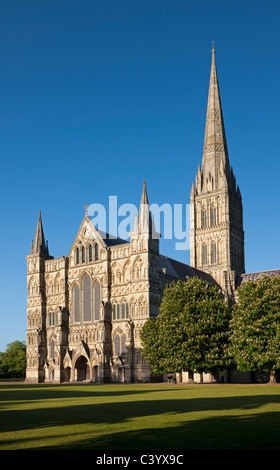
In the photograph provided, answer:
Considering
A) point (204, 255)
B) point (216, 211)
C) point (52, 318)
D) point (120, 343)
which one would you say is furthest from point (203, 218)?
point (120, 343)

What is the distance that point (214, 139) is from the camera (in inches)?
4700

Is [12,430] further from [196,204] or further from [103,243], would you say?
[196,204]

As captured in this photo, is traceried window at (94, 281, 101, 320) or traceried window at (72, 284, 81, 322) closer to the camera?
traceried window at (94, 281, 101, 320)

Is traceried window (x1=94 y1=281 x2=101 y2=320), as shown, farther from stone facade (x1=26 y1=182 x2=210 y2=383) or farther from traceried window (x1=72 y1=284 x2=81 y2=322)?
traceried window (x1=72 y1=284 x2=81 y2=322)

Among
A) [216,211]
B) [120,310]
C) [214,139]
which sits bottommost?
[120,310]

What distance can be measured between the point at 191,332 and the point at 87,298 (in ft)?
99.3

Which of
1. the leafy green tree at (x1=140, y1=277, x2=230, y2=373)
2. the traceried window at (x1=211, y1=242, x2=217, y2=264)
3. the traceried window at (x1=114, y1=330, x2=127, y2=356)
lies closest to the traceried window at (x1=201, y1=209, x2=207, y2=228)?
the traceried window at (x1=211, y1=242, x2=217, y2=264)

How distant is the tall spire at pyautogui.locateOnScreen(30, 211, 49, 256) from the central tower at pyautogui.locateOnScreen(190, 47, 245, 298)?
35.5m

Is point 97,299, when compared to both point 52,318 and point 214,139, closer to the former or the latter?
point 52,318

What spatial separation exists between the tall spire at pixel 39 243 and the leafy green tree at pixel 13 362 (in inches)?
1053

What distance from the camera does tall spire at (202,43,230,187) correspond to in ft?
385

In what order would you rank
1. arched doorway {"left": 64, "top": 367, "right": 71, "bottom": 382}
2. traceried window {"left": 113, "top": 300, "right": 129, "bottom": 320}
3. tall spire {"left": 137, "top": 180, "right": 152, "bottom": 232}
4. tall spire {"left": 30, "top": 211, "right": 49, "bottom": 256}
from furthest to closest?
tall spire {"left": 30, "top": 211, "right": 49, "bottom": 256} → arched doorway {"left": 64, "top": 367, "right": 71, "bottom": 382} → traceried window {"left": 113, "top": 300, "right": 129, "bottom": 320} → tall spire {"left": 137, "top": 180, "right": 152, "bottom": 232}
